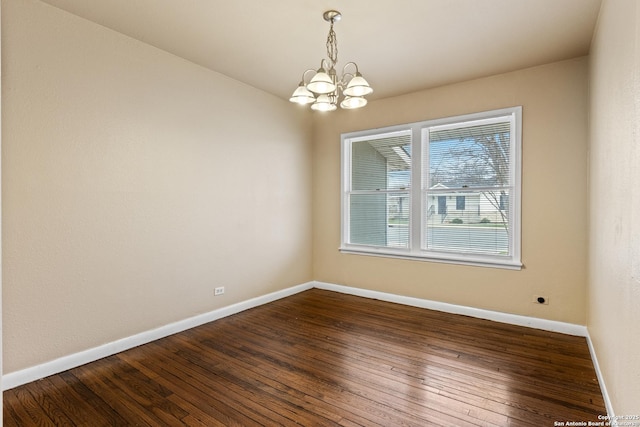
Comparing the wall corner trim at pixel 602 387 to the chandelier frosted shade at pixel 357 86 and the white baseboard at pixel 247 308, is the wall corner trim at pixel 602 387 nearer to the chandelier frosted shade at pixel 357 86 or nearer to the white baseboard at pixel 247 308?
the white baseboard at pixel 247 308

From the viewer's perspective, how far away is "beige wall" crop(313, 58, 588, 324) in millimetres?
3375

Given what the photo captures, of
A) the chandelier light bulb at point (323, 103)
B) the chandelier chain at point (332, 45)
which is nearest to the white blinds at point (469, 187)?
the chandelier chain at point (332, 45)

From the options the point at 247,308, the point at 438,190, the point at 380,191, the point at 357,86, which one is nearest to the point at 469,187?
the point at 438,190

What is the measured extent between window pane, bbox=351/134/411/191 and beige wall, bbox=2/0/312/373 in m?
1.38

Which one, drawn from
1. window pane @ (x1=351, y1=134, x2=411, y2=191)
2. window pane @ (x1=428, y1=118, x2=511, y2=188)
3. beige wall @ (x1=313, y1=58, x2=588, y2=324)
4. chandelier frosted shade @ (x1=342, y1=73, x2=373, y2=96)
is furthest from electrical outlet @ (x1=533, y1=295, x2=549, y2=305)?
chandelier frosted shade @ (x1=342, y1=73, x2=373, y2=96)

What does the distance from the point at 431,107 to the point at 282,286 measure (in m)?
3.06

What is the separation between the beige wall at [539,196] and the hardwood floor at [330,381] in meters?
0.38

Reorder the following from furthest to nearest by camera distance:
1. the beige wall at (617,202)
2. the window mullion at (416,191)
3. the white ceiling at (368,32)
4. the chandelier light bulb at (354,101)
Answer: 1. the window mullion at (416,191)
2. the chandelier light bulb at (354,101)
3. the white ceiling at (368,32)
4. the beige wall at (617,202)

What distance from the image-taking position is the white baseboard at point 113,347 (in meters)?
2.47

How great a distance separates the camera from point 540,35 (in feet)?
9.62

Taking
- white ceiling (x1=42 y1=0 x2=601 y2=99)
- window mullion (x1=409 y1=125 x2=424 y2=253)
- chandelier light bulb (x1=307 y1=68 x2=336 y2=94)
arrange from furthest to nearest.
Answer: window mullion (x1=409 y1=125 x2=424 y2=253)
white ceiling (x1=42 y1=0 x2=601 y2=99)
chandelier light bulb (x1=307 y1=68 x2=336 y2=94)

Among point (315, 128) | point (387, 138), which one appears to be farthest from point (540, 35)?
point (315, 128)

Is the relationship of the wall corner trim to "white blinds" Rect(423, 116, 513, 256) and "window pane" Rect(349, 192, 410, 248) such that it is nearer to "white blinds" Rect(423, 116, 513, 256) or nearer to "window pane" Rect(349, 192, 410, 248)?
"white blinds" Rect(423, 116, 513, 256)

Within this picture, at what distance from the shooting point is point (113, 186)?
295 cm
